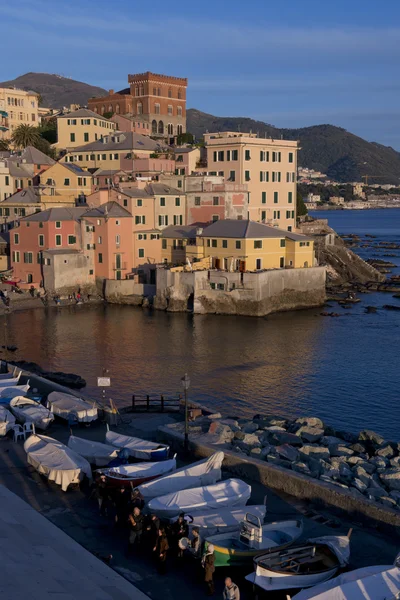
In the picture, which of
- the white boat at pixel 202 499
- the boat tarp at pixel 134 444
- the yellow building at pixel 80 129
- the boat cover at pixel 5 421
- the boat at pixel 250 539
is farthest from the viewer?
the yellow building at pixel 80 129

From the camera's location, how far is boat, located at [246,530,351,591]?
1129 centimetres

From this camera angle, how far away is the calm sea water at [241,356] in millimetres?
30781

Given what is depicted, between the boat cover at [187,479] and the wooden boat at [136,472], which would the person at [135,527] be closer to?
the boat cover at [187,479]

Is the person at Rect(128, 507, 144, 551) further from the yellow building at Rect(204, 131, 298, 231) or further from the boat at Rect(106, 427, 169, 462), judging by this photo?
the yellow building at Rect(204, 131, 298, 231)

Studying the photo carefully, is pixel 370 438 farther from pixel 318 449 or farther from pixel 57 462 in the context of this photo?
pixel 57 462

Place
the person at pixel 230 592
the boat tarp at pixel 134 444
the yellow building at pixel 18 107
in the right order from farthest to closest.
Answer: the yellow building at pixel 18 107 → the boat tarp at pixel 134 444 → the person at pixel 230 592

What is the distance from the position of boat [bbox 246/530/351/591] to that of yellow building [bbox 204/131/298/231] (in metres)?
52.4

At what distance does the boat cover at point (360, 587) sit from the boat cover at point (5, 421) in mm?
11765

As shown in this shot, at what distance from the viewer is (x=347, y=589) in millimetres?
10664

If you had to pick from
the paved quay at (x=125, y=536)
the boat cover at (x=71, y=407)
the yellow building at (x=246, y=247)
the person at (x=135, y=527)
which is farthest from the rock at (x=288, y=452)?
the yellow building at (x=246, y=247)

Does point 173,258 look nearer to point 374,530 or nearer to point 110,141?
point 110,141

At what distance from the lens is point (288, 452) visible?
2009 cm

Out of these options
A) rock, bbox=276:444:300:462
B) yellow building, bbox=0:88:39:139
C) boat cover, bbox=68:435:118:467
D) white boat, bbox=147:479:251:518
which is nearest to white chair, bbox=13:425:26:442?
boat cover, bbox=68:435:118:467

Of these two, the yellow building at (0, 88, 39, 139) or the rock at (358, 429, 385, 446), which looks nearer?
the rock at (358, 429, 385, 446)
